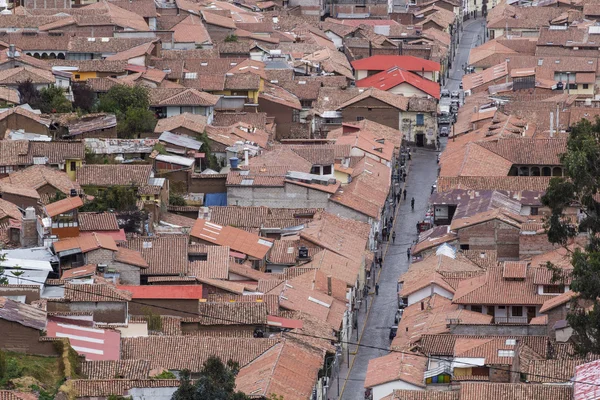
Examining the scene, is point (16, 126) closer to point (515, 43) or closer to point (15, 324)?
point (15, 324)

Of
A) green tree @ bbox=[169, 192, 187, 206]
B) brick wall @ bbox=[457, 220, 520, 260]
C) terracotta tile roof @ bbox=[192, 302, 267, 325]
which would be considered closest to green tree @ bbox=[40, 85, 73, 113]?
green tree @ bbox=[169, 192, 187, 206]

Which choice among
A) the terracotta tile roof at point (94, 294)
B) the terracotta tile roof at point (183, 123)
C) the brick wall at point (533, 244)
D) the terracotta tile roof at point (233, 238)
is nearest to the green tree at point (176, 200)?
the terracotta tile roof at point (233, 238)

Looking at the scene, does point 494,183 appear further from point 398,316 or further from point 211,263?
point 211,263

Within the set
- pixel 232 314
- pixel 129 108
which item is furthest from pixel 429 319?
pixel 129 108

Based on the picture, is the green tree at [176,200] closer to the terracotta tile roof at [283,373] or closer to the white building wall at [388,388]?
the terracotta tile roof at [283,373]

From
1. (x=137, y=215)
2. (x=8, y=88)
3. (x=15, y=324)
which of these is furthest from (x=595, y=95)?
(x=15, y=324)
